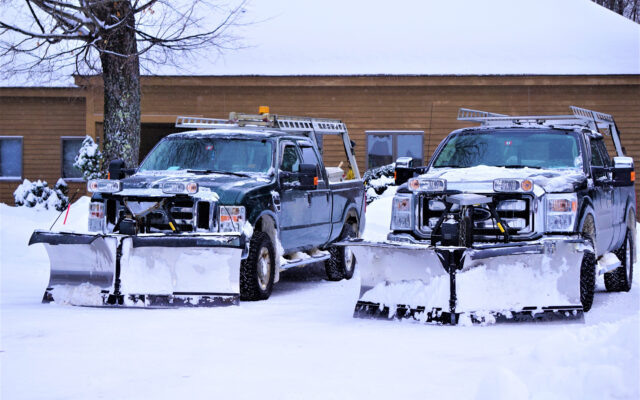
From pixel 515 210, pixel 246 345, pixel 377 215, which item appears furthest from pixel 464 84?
pixel 246 345

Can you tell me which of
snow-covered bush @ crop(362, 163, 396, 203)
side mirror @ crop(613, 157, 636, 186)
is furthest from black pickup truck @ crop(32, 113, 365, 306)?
snow-covered bush @ crop(362, 163, 396, 203)

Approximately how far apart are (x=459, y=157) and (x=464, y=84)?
13526mm

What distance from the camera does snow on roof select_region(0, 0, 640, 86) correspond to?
981 inches

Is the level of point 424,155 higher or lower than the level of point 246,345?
higher

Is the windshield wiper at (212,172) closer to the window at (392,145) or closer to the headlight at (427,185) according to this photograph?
the headlight at (427,185)

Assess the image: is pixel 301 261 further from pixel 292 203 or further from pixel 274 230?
pixel 274 230

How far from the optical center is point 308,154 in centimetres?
1349

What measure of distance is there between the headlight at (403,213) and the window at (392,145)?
15.8m

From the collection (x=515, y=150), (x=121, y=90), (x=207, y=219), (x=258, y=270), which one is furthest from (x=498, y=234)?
(x=121, y=90)

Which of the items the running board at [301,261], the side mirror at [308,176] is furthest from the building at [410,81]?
the side mirror at [308,176]

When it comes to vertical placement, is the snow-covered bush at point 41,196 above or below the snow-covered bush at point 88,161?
below

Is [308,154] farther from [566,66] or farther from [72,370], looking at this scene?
[566,66]

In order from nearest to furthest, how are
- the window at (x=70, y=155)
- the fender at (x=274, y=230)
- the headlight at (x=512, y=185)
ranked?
the headlight at (x=512, y=185) → the fender at (x=274, y=230) → the window at (x=70, y=155)

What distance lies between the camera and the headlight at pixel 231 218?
423 inches
